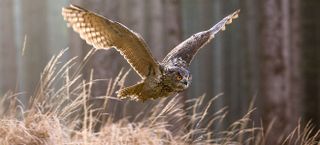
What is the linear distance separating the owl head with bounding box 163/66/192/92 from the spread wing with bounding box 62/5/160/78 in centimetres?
4

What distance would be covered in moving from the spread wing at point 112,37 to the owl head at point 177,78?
4 cm

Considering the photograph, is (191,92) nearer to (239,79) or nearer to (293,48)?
(239,79)

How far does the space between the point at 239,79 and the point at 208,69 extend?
402mm

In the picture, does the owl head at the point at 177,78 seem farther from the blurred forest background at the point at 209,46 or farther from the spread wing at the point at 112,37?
the blurred forest background at the point at 209,46

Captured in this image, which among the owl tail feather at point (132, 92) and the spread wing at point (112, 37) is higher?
the spread wing at point (112, 37)

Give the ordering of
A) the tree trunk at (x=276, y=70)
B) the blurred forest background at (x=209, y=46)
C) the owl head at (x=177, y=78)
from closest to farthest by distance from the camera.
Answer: the owl head at (x=177, y=78) < the tree trunk at (x=276, y=70) < the blurred forest background at (x=209, y=46)

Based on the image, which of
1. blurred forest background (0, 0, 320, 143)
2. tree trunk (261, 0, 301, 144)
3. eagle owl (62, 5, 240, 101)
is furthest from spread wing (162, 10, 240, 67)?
blurred forest background (0, 0, 320, 143)

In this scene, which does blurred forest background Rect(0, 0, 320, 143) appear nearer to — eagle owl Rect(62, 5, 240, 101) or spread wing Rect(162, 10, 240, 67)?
spread wing Rect(162, 10, 240, 67)

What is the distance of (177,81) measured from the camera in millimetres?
1220

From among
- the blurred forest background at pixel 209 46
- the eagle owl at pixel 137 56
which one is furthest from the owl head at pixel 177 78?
the blurred forest background at pixel 209 46

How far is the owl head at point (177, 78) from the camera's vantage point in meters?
1.21

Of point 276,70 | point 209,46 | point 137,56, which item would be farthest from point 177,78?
point 209,46

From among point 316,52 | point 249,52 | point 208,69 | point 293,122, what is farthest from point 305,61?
point 293,122

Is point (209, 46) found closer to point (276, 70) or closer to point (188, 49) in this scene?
point (276, 70)
